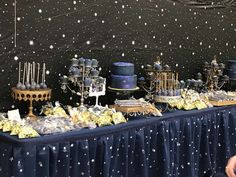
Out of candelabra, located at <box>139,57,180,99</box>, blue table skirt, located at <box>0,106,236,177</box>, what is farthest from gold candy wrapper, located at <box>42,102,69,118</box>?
candelabra, located at <box>139,57,180,99</box>

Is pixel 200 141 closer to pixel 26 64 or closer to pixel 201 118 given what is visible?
pixel 201 118

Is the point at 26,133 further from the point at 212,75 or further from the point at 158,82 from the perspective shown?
the point at 212,75

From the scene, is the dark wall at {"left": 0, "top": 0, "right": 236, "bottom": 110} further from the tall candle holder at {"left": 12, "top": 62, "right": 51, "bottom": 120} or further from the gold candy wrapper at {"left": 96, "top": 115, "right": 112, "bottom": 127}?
the gold candy wrapper at {"left": 96, "top": 115, "right": 112, "bottom": 127}

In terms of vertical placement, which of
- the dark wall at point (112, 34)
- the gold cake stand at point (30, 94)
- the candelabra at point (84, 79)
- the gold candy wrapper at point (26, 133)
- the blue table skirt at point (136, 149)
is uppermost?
the dark wall at point (112, 34)

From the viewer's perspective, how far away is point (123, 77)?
2924 millimetres

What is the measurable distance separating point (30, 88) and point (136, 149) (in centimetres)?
77

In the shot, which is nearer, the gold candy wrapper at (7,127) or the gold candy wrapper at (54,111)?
the gold candy wrapper at (7,127)

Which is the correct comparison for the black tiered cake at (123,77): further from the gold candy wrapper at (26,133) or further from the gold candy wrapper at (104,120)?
the gold candy wrapper at (26,133)

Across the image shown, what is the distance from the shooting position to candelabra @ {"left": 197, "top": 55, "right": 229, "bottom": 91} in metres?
3.64

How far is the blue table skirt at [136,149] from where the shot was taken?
2189 mm

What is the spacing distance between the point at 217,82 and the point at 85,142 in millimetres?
1729

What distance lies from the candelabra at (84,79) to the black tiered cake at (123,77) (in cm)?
15

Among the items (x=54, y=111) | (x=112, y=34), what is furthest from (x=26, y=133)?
(x=112, y=34)

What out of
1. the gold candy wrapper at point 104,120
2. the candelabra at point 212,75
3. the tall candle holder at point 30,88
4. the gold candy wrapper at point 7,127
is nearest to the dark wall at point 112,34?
the tall candle holder at point 30,88
